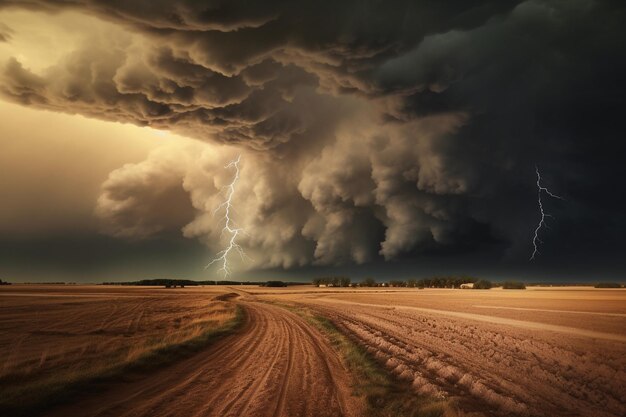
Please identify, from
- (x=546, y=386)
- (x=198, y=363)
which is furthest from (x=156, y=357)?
(x=546, y=386)

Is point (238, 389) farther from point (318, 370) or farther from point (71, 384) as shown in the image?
point (71, 384)

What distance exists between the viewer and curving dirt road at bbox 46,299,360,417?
7.91m

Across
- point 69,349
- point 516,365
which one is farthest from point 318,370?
point 69,349

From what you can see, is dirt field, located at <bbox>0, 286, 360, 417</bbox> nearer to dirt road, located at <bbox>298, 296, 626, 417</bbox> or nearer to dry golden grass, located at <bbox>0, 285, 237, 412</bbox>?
dry golden grass, located at <bbox>0, 285, 237, 412</bbox>

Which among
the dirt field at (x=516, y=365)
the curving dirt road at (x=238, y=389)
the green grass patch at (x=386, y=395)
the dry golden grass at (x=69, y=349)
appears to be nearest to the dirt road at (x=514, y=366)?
the dirt field at (x=516, y=365)

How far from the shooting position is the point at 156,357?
1345cm

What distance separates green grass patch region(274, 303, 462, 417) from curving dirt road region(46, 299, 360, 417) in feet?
1.24

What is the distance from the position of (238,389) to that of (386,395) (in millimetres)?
3585

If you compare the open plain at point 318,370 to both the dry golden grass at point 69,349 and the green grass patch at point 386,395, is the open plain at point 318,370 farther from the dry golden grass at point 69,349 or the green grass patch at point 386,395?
the green grass patch at point 386,395

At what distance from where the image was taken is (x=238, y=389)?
9375mm

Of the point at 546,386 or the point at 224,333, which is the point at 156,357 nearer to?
the point at 224,333

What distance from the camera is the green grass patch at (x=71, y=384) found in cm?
822

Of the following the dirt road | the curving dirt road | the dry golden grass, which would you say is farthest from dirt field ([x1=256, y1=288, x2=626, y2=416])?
the dry golden grass

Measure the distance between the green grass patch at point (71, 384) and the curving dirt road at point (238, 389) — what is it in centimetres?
52
